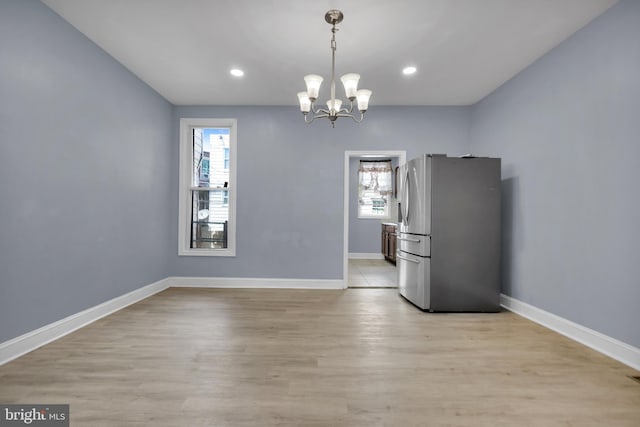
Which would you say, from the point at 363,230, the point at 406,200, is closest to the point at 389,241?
the point at 363,230

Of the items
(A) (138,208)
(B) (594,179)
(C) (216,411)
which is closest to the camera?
(C) (216,411)

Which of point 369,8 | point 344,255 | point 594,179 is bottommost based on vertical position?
point 344,255

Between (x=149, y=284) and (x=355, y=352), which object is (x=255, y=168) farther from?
(x=355, y=352)

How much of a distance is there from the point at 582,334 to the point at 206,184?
4883mm

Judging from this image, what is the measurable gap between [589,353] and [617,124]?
183cm

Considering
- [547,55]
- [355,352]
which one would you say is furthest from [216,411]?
[547,55]

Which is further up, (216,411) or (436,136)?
(436,136)

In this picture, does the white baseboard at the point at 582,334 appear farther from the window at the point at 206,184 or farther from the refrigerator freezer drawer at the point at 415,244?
the window at the point at 206,184

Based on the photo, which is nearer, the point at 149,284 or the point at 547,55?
the point at 547,55

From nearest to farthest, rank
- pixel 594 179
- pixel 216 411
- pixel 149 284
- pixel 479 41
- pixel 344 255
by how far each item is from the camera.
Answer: pixel 216 411 → pixel 594 179 → pixel 479 41 → pixel 149 284 → pixel 344 255

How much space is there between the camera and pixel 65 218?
8.66 ft

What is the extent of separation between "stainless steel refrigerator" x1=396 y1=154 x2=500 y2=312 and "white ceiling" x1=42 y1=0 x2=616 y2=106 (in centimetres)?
108

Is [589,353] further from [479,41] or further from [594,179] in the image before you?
[479,41]

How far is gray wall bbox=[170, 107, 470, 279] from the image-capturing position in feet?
15.0
